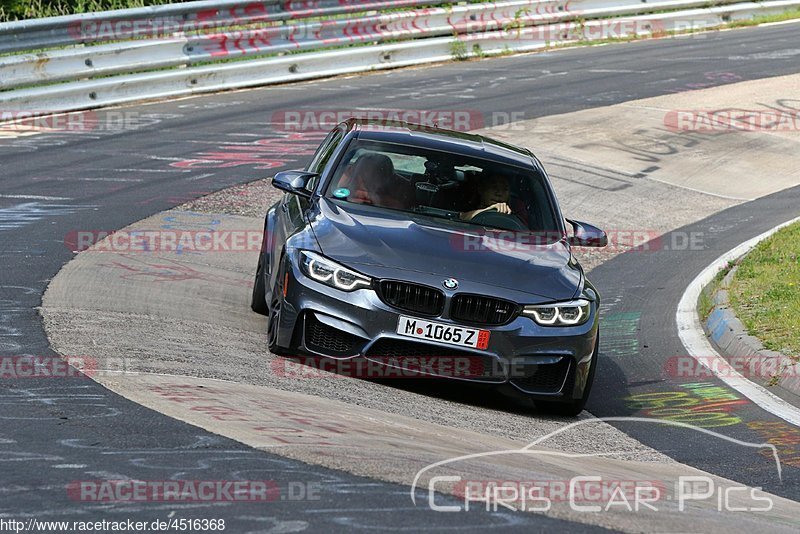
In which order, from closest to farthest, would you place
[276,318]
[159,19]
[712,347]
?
[276,318] → [712,347] → [159,19]

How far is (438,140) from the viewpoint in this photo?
30.3ft

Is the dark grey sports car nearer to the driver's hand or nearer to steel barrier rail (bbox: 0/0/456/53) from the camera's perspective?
the driver's hand

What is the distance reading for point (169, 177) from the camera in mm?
14727

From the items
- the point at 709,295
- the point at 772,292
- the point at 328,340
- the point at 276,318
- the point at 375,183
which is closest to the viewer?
the point at 328,340

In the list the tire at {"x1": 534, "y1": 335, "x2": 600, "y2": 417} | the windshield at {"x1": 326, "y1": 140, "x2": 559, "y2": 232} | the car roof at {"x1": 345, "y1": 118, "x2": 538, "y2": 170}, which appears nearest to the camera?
the tire at {"x1": 534, "y1": 335, "x2": 600, "y2": 417}

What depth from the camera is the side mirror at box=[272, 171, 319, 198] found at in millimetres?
8609

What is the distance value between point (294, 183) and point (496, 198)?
55.3 inches

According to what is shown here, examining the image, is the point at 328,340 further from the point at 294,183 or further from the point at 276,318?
the point at 294,183

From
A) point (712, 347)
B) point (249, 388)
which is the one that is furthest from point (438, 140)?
point (249, 388)

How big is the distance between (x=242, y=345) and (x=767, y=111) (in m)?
14.7

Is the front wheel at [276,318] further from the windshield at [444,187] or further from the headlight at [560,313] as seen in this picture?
the headlight at [560,313]

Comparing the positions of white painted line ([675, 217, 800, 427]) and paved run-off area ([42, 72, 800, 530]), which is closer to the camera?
paved run-off area ([42, 72, 800, 530])

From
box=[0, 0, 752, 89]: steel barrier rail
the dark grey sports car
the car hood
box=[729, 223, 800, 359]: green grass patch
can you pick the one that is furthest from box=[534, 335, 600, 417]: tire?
box=[0, 0, 752, 89]: steel barrier rail

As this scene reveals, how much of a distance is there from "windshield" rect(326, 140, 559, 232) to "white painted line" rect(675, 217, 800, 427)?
1.82 metres
